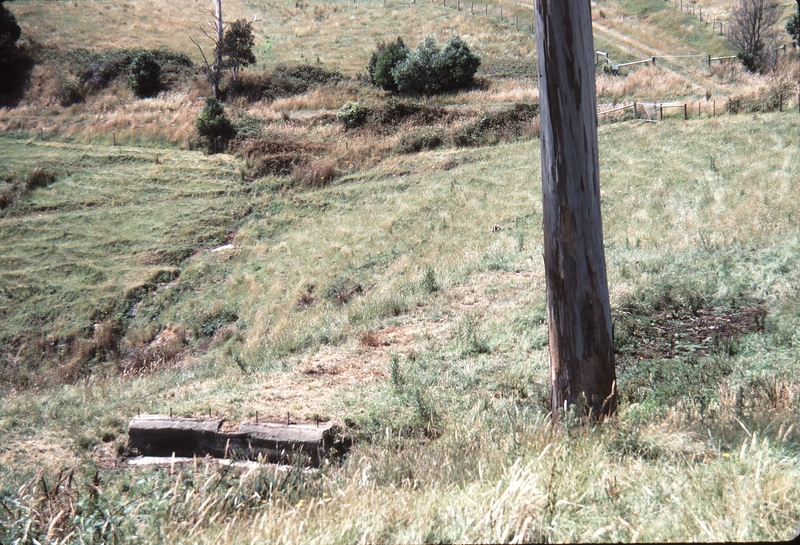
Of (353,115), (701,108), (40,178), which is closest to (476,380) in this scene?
(701,108)

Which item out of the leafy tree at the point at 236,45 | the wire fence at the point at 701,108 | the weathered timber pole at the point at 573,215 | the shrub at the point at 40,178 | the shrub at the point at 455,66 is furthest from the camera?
the leafy tree at the point at 236,45

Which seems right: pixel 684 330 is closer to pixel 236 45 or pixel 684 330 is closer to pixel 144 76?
pixel 236 45

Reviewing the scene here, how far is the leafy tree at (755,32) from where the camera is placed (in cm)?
3391

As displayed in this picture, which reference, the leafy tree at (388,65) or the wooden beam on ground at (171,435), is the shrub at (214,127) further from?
the wooden beam on ground at (171,435)

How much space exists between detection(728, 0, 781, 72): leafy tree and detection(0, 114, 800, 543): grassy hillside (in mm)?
19814

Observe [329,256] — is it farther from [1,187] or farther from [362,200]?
[1,187]

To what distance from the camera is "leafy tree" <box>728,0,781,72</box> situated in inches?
1335

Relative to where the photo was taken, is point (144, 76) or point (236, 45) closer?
point (236, 45)

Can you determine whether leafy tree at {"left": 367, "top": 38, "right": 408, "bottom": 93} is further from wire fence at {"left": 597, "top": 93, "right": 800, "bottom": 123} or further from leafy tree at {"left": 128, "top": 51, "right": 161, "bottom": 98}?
leafy tree at {"left": 128, "top": 51, "right": 161, "bottom": 98}

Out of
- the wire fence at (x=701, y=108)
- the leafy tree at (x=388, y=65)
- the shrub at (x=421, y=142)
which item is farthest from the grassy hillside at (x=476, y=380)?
the leafy tree at (x=388, y=65)

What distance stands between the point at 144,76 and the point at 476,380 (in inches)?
1511

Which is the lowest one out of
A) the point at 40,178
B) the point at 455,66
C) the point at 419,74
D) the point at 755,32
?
the point at 40,178

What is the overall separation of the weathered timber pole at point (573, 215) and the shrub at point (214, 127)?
26871mm

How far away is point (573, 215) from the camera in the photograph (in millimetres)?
4426
